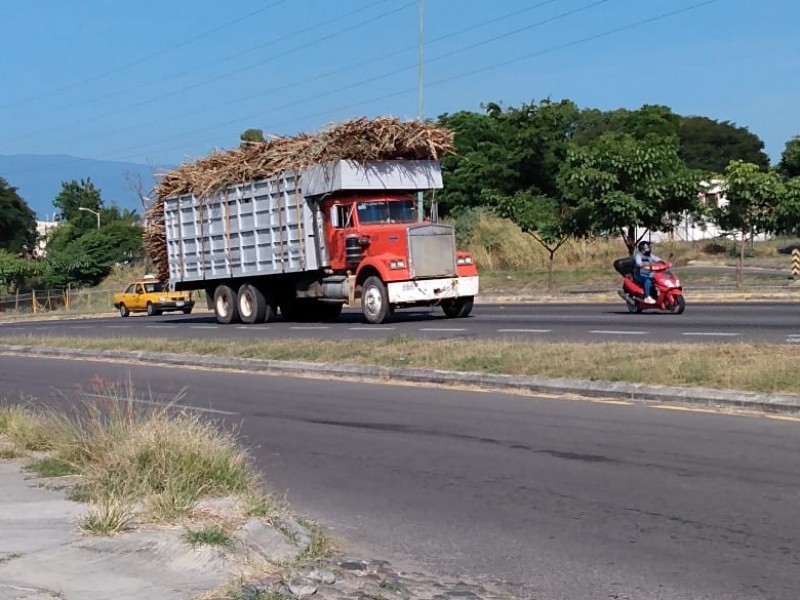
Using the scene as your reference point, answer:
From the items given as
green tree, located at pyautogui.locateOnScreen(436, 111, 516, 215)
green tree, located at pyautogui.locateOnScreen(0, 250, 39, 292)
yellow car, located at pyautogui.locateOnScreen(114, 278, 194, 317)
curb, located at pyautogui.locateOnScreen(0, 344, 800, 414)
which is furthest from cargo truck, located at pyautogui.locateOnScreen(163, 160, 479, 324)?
green tree, located at pyautogui.locateOnScreen(0, 250, 39, 292)

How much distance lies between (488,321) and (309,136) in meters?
6.51

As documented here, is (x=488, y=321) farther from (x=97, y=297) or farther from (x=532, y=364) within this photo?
(x=97, y=297)

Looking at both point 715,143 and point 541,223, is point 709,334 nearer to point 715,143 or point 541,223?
point 541,223

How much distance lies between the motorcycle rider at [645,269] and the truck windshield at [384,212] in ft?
18.5

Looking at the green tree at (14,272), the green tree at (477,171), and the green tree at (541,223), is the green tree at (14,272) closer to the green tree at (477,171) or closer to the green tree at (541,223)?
the green tree at (477,171)

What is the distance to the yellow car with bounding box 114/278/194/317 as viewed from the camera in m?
48.1

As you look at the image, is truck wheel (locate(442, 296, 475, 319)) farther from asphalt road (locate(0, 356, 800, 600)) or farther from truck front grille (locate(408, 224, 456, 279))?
asphalt road (locate(0, 356, 800, 600))

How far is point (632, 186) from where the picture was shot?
36.3m

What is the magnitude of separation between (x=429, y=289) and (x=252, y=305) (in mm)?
6541

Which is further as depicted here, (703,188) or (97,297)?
(97,297)

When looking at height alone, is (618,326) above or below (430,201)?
below

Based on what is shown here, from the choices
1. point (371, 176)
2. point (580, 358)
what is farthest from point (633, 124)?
point (580, 358)

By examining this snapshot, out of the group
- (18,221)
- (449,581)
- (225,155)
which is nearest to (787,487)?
(449,581)

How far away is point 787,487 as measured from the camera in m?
8.20
